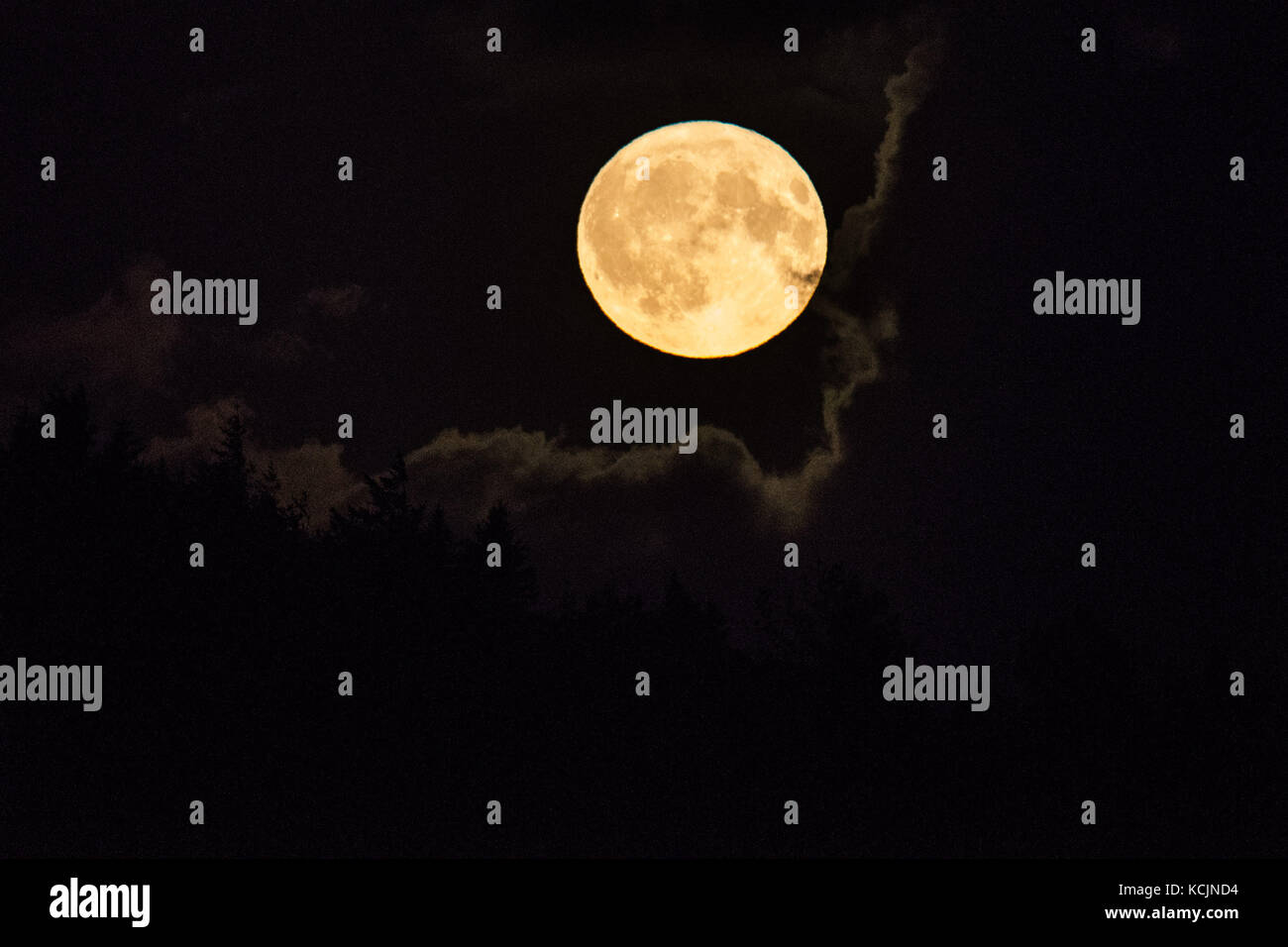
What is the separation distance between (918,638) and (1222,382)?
15.9 ft

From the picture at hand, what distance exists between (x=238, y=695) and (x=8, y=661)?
2642 mm

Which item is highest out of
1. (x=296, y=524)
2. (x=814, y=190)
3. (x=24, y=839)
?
(x=814, y=190)

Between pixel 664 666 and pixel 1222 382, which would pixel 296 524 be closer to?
pixel 664 666

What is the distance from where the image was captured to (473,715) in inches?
698

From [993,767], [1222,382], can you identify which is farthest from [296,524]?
[1222,382]

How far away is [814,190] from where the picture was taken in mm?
15594

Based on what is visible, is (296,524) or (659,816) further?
(296,524)

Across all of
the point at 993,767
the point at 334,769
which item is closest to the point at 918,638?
the point at 993,767

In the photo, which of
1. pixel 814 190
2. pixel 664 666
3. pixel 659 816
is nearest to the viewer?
pixel 814 190

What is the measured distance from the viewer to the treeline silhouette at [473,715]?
16.9 m

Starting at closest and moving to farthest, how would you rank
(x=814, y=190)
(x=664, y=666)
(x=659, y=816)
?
1. (x=814, y=190)
2. (x=659, y=816)
3. (x=664, y=666)

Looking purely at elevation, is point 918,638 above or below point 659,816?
above

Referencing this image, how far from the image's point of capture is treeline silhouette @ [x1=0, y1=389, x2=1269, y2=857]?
1691cm

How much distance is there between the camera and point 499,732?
17609mm
